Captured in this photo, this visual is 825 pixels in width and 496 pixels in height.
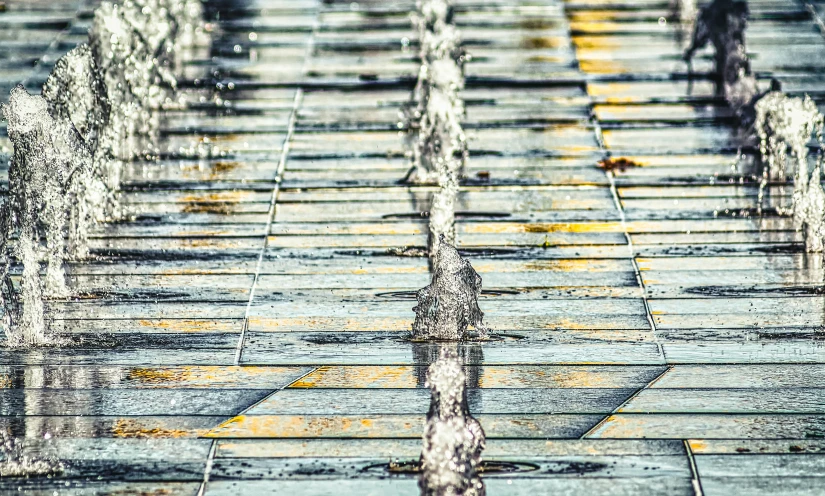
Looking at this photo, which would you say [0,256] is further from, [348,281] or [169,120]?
[169,120]

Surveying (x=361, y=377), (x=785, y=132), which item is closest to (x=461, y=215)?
(x=785, y=132)

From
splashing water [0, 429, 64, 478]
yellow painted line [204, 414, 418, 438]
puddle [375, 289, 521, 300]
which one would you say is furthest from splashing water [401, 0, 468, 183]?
splashing water [0, 429, 64, 478]

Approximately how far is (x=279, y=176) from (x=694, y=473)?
275 inches

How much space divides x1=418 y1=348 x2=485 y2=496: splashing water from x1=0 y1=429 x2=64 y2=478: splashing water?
6.32 ft

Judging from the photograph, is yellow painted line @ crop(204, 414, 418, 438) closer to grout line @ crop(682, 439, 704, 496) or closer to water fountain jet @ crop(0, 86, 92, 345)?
grout line @ crop(682, 439, 704, 496)

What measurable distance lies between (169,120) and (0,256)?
17.7 feet

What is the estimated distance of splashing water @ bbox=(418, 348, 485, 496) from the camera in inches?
283

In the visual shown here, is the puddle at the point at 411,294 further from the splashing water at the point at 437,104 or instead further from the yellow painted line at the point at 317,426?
the yellow painted line at the point at 317,426

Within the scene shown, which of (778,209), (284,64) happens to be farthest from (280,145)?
(778,209)

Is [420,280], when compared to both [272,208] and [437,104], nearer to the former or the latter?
[272,208]

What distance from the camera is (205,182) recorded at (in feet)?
45.2

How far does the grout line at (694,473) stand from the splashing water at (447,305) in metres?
2.20

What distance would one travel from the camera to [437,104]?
14.8 metres

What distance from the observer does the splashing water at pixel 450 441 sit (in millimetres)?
7195
